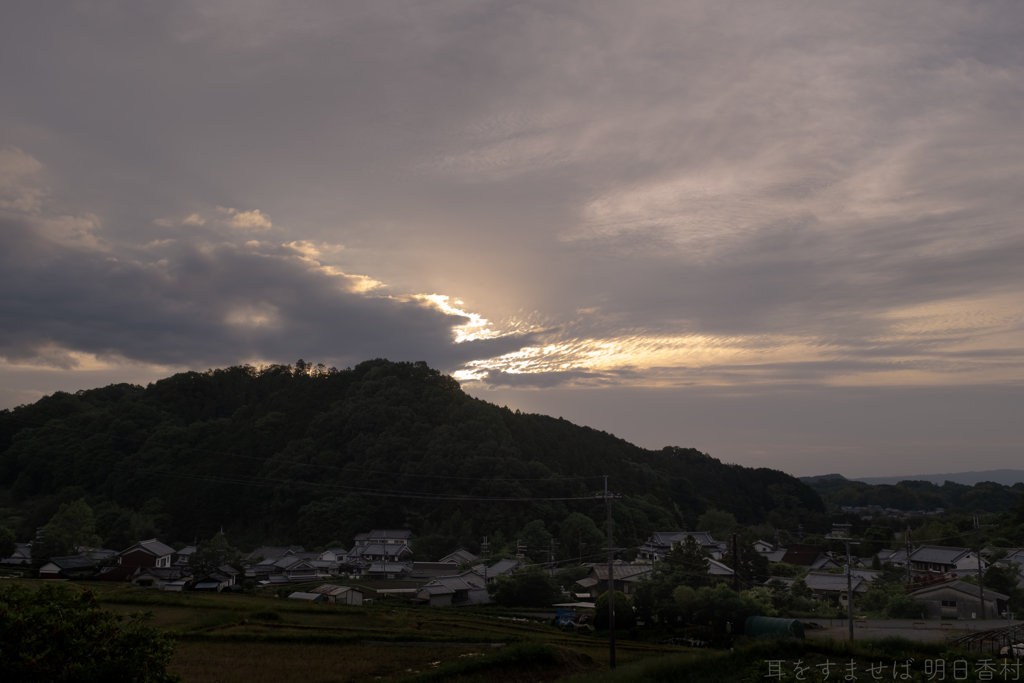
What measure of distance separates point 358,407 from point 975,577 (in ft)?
241

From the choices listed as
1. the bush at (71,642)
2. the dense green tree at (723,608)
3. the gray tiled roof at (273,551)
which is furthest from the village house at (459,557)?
the bush at (71,642)

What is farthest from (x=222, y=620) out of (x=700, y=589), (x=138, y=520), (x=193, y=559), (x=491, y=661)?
(x=138, y=520)

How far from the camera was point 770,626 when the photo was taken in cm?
3131

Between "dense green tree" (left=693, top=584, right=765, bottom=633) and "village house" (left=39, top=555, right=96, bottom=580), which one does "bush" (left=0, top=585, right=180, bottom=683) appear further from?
"village house" (left=39, top=555, right=96, bottom=580)

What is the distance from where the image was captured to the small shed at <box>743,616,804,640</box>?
3028cm

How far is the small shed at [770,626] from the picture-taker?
3028 cm

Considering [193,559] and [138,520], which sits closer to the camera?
[193,559]

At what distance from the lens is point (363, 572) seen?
203ft

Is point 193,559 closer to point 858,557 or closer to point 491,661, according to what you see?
point 491,661

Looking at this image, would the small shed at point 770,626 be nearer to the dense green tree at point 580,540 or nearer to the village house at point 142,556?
the dense green tree at point 580,540

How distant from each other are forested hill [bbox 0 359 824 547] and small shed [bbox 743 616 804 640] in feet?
124

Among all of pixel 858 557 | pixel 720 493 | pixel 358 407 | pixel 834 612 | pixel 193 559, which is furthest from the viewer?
pixel 720 493

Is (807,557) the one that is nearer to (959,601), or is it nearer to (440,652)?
(959,601)

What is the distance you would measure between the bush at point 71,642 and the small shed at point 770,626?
27870 millimetres
